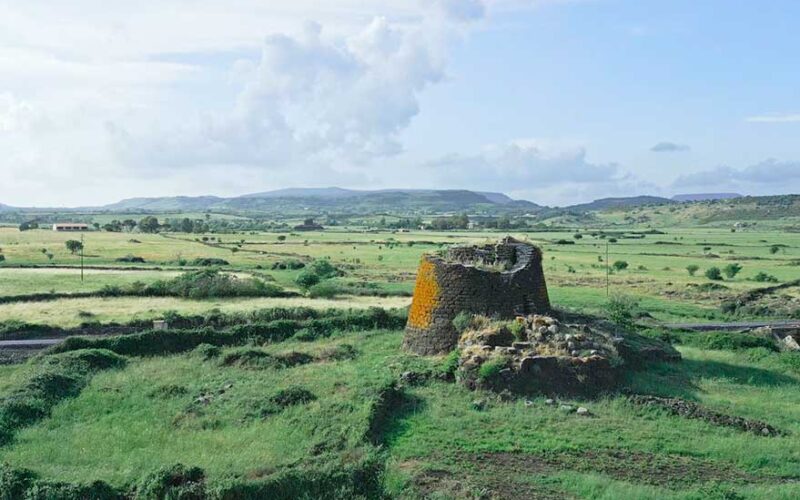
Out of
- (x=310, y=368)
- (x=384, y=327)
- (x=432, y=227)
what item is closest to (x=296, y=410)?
(x=310, y=368)

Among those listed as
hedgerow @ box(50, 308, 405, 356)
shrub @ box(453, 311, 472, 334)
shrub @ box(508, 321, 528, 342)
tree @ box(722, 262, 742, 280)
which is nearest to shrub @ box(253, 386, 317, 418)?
shrub @ box(453, 311, 472, 334)

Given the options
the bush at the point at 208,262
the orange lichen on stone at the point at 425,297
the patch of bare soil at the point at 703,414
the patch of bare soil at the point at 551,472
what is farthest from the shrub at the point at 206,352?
the bush at the point at 208,262

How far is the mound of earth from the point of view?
17.9m

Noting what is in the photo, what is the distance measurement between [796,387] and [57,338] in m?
27.1

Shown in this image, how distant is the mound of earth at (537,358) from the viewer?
1791 centimetres

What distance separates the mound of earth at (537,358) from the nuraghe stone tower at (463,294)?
0.73 meters

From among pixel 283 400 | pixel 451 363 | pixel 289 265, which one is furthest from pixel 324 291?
pixel 283 400

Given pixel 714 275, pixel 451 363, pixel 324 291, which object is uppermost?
pixel 451 363

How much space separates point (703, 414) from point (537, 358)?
390 centimetres

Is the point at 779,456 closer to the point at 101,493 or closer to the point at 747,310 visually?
the point at 101,493

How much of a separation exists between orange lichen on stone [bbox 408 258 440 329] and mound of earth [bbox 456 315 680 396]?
1.59 metres

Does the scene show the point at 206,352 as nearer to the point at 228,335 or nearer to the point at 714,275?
the point at 228,335

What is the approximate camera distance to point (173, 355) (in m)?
25.3

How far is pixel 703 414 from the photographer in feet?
55.0
